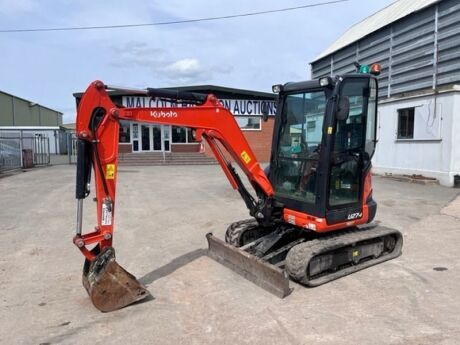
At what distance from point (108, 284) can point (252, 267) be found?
1.77 meters

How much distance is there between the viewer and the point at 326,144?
562cm

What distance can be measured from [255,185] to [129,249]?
8.52 ft

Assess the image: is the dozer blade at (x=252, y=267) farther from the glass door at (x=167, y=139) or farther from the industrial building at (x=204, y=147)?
the glass door at (x=167, y=139)

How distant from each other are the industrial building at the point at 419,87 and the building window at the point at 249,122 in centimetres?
927

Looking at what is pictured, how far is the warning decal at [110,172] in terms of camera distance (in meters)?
4.83

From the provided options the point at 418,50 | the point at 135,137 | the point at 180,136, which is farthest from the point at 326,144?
the point at 135,137

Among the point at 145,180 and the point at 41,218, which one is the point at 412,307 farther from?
the point at 145,180

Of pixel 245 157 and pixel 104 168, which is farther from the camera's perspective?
pixel 245 157

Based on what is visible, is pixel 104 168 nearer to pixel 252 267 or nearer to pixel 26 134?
pixel 252 267

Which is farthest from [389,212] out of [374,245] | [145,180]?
[145,180]

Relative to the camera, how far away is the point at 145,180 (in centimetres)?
1747

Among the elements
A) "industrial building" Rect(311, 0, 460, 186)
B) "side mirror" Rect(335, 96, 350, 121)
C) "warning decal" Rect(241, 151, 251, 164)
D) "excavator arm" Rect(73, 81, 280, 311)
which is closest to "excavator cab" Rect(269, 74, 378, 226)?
"side mirror" Rect(335, 96, 350, 121)

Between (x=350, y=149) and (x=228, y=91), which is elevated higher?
(x=228, y=91)

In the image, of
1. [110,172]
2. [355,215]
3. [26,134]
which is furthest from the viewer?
[26,134]
